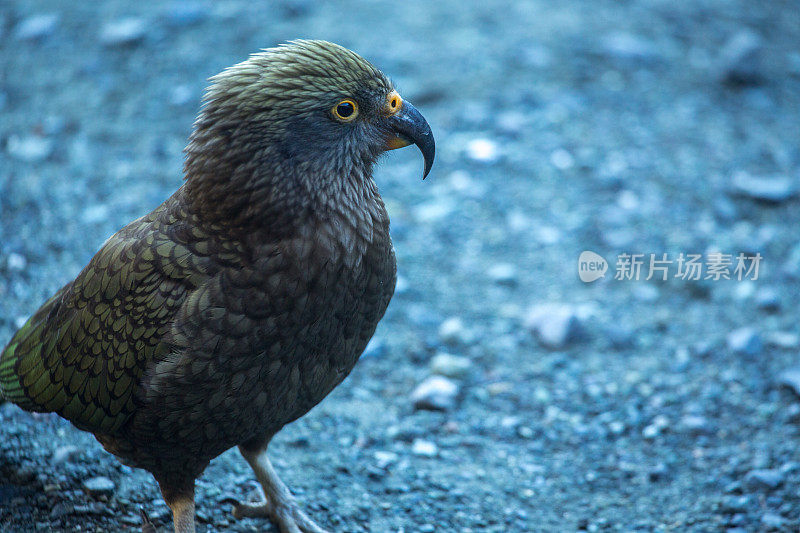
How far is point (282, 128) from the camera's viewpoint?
2.64m

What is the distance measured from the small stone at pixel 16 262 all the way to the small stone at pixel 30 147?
1.44m

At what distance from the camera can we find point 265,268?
263 cm

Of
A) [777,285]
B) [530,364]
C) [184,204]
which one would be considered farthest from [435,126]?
[184,204]

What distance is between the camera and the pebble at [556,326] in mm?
4902

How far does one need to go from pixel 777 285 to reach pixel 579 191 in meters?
1.57

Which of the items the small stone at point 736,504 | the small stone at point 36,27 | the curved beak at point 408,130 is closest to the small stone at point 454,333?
the small stone at point 736,504

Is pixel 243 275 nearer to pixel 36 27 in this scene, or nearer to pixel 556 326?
pixel 556 326

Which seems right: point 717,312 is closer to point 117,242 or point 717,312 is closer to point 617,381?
point 617,381

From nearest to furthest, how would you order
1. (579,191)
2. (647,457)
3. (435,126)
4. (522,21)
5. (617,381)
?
(647,457) → (617,381) → (579,191) → (435,126) → (522,21)

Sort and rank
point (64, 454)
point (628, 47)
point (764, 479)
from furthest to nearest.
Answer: point (628, 47) → point (764, 479) → point (64, 454)

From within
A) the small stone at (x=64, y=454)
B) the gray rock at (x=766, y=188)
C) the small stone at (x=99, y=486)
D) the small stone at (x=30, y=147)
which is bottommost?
the small stone at (x=99, y=486)

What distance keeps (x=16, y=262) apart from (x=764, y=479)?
4.47 metres

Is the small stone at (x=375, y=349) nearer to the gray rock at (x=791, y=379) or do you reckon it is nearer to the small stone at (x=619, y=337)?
the small stone at (x=619, y=337)

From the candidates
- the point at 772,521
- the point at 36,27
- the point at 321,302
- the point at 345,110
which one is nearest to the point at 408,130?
the point at 345,110
